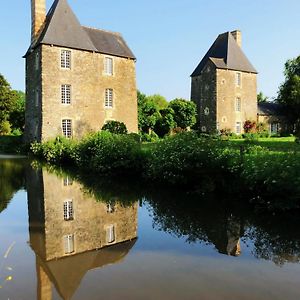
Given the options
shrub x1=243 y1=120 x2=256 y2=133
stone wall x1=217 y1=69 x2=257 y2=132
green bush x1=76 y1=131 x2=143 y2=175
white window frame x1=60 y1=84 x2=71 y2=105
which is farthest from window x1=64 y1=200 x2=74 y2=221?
shrub x1=243 y1=120 x2=256 y2=133

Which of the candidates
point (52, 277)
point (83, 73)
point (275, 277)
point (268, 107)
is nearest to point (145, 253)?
point (52, 277)

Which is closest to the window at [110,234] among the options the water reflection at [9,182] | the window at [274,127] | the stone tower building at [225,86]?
the water reflection at [9,182]

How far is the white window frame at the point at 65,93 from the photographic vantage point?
2761 centimetres

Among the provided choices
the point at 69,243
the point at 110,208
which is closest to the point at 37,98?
the point at 110,208

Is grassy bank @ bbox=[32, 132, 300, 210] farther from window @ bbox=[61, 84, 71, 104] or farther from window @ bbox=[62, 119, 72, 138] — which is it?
window @ bbox=[61, 84, 71, 104]

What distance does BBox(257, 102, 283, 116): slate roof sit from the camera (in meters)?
43.0

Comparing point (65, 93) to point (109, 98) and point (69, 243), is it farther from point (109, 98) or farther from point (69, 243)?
point (69, 243)

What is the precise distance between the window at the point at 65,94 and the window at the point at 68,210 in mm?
18078

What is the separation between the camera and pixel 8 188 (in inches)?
520

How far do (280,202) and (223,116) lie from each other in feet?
99.1

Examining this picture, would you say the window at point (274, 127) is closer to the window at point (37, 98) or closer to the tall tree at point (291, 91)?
the tall tree at point (291, 91)

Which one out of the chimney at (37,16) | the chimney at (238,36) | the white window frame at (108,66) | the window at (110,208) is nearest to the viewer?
the window at (110,208)

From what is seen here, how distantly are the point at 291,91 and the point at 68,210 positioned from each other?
38.9m

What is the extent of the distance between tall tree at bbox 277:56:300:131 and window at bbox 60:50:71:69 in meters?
26.7
